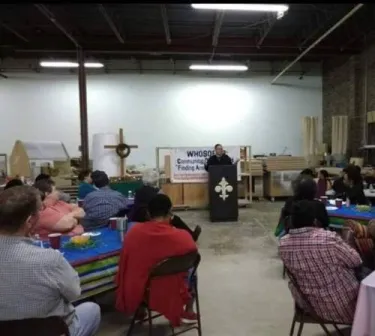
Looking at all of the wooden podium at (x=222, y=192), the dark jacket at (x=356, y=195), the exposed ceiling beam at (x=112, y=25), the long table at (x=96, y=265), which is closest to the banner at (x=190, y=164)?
the wooden podium at (x=222, y=192)

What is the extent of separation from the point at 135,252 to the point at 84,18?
305 inches

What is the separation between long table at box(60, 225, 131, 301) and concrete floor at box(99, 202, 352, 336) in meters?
0.58

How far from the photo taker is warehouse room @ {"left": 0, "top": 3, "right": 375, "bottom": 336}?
231 centimetres

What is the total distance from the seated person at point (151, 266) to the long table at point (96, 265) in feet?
0.45

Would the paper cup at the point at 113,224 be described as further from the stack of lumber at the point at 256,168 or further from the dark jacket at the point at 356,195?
the stack of lumber at the point at 256,168

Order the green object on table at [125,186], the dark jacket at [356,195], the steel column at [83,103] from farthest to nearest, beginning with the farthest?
1. the steel column at [83,103]
2. the green object on table at [125,186]
3. the dark jacket at [356,195]

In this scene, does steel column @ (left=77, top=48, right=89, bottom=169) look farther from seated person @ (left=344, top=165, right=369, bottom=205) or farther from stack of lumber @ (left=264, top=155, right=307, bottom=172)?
seated person @ (left=344, top=165, right=369, bottom=205)

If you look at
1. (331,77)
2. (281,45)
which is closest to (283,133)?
(331,77)

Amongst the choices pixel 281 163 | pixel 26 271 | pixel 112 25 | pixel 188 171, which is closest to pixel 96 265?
pixel 26 271

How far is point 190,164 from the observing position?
860cm

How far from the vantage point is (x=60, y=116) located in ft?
36.2

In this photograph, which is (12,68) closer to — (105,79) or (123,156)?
(105,79)

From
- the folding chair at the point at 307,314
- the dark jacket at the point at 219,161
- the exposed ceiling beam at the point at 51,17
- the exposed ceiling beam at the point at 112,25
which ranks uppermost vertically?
the exposed ceiling beam at the point at 112,25

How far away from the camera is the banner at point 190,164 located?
8523 millimetres
